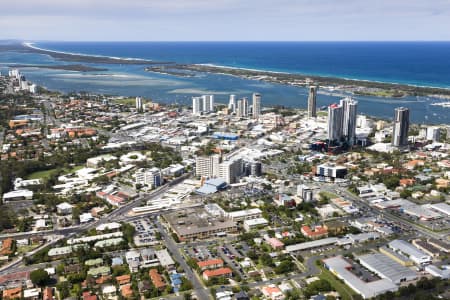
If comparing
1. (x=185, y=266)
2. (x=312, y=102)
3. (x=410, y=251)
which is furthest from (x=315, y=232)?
(x=312, y=102)

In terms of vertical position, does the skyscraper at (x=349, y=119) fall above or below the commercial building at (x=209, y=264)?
above

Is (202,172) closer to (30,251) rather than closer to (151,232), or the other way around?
(151,232)

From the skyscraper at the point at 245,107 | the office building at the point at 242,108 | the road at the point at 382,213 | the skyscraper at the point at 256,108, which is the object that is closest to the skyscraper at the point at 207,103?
the office building at the point at 242,108

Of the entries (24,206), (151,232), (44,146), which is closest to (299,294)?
(151,232)

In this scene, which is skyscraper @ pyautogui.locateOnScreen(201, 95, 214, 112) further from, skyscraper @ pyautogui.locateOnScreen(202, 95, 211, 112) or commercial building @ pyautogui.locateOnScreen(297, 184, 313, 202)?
commercial building @ pyautogui.locateOnScreen(297, 184, 313, 202)

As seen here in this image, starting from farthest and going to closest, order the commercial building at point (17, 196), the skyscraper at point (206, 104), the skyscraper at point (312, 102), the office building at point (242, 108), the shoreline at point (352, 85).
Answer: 1. the shoreline at point (352, 85)
2. the skyscraper at point (206, 104)
3. the office building at point (242, 108)
4. the skyscraper at point (312, 102)
5. the commercial building at point (17, 196)

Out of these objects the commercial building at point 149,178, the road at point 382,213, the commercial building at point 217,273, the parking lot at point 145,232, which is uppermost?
the commercial building at point 149,178

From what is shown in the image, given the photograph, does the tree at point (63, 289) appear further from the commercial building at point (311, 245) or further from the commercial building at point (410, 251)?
the commercial building at point (410, 251)

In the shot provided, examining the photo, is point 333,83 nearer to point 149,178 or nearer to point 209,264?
point 149,178
